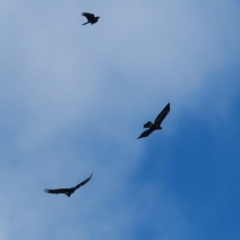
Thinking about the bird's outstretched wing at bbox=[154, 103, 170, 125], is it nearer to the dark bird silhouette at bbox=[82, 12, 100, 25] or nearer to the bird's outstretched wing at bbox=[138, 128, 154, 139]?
the bird's outstretched wing at bbox=[138, 128, 154, 139]

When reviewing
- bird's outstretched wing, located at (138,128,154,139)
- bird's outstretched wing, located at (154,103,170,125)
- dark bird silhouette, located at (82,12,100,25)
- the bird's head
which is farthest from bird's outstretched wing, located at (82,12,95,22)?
bird's outstretched wing, located at (138,128,154,139)

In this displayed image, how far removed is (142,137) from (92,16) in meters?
12.6

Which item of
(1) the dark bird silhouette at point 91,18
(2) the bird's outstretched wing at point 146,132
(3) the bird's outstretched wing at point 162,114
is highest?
(1) the dark bird silhouette at point 91,18

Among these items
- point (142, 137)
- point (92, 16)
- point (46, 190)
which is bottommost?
point (46, 190)

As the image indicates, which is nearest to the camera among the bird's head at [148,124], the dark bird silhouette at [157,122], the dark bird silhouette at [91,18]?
the bird's head at [148,124]

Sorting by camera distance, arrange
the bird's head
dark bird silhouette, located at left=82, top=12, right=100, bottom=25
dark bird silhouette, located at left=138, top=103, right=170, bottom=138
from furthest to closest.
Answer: dark bird silhouette, located at left=82, top=12, right=100, bottom=25
dark bird silhouette, located at left=138, top=103, right=170, bottom=138
the bird's head

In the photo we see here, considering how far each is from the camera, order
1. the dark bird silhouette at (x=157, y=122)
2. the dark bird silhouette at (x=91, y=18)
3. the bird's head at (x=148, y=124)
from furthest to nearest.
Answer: the dark bird silhouette at (x=91, y=18) → the dark bird silhouette at (x=157, y=122) → the bird's head at (x=148, y=124)

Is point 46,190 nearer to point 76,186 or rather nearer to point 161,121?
point 76,186

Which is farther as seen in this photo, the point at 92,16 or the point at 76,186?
the point at 92,16

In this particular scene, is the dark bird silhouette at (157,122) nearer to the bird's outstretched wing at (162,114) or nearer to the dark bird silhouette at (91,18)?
the bird's outstretched wing at (162,114)

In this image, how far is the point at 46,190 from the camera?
36031 mm

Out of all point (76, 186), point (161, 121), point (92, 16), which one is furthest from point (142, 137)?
point (92, 16)

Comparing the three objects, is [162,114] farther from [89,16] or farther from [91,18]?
[89,16]

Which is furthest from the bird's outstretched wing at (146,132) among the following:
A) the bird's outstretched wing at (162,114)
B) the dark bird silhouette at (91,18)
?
the dark bird silhouette at (91,18)
